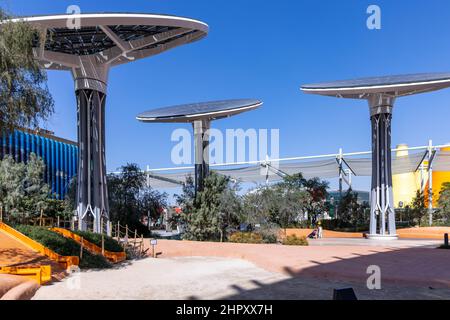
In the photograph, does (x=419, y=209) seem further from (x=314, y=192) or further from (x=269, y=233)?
(x=269, y=233)

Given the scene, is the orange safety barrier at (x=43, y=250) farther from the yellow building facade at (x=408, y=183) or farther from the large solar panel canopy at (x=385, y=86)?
the yellow building facade at (x=408, y=183)

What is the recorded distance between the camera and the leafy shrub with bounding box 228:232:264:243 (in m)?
23.8

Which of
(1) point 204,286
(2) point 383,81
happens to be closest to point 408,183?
(2) point 383,81

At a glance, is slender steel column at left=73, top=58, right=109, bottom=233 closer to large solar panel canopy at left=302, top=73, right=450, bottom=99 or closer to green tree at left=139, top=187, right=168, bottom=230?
green tree at left=139, top=187, right=168, bottom=230

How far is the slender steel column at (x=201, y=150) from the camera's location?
32.3 meters

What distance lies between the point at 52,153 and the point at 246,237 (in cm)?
4570

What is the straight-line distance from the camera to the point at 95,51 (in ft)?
85.3

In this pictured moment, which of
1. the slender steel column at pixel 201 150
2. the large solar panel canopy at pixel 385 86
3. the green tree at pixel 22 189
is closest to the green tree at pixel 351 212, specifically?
the large solar panel canopy at pixel 385 86

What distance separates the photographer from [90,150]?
24.6 meters

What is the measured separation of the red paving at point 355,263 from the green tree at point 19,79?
8.27m

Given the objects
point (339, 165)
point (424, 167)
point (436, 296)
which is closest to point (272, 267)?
point (436, 296)

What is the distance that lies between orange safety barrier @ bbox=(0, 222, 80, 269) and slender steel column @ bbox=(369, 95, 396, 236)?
23.8m
